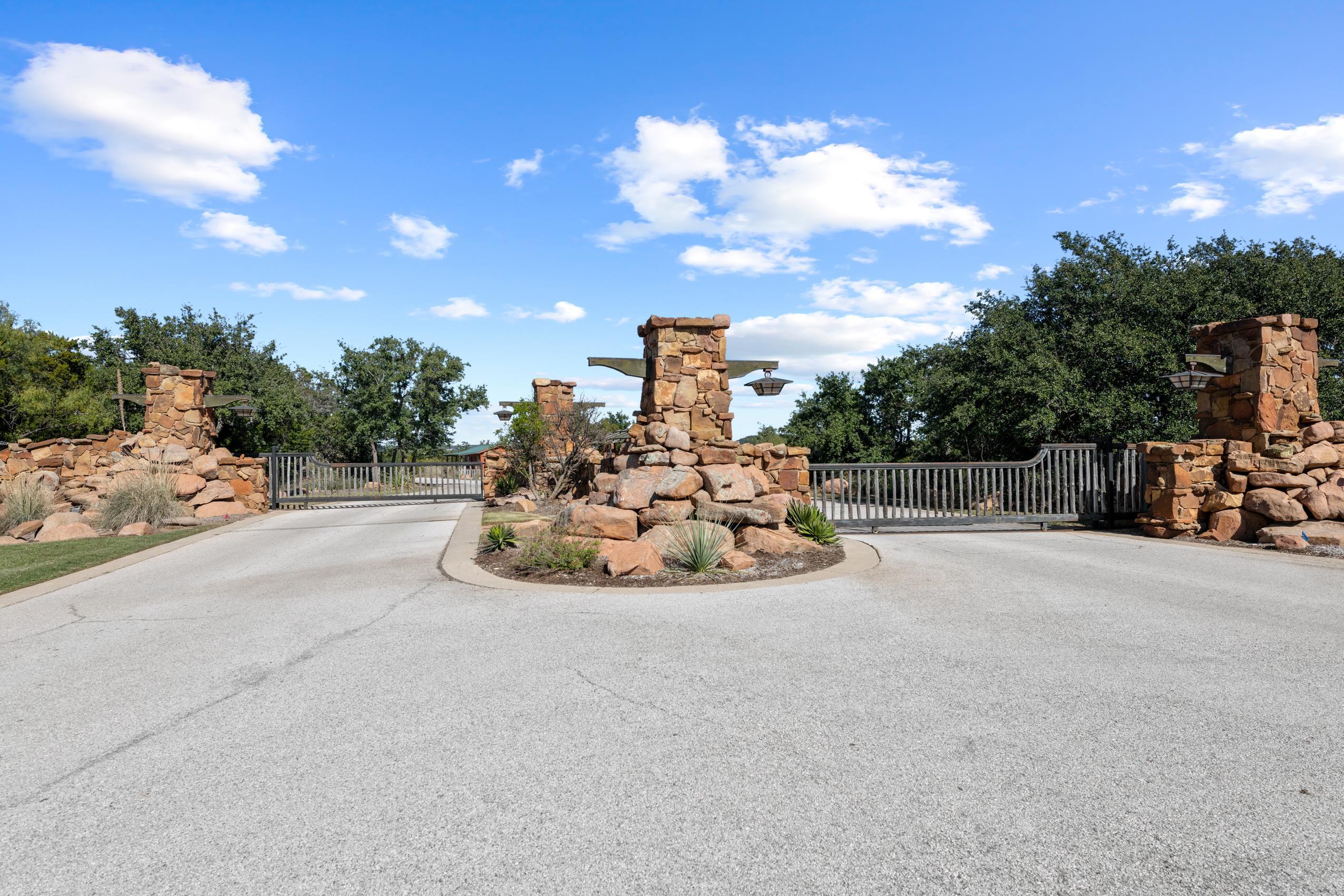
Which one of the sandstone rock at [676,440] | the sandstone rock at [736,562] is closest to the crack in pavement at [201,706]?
the sandstone rock at [736,562]

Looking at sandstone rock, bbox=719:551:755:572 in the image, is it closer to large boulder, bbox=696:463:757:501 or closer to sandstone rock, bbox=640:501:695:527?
sandstone rock, bbox=640:501:695:527

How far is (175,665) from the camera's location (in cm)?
499

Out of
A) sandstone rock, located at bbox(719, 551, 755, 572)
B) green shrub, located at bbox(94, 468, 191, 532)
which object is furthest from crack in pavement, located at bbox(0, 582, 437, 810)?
green shrub, located at bbox(94, 468, 191, 532)

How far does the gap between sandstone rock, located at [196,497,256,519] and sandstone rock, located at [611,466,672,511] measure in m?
11.0

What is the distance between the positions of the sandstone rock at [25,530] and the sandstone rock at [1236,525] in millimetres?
19879

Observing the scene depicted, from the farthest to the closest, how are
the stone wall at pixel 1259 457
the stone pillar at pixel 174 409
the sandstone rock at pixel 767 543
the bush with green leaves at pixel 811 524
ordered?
the stone pillar at pixel 174 409 → the stone wall at pixel 1259 457 → the bush with green leaves at pixel 811 524 → the sandstone rock at pixel 767 543

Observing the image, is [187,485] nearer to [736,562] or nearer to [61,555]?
[61,555]

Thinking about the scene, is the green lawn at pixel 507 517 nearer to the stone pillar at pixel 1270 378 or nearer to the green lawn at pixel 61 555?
the green lawn at pixel 61 555

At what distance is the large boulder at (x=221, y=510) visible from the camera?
1600 centimetres

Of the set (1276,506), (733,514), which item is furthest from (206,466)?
(1276,506)

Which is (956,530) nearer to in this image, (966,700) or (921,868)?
(966,700)

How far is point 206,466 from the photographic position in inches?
665

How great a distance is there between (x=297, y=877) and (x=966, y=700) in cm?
338

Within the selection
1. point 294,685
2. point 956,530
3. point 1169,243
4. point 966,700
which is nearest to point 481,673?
point 294,685
